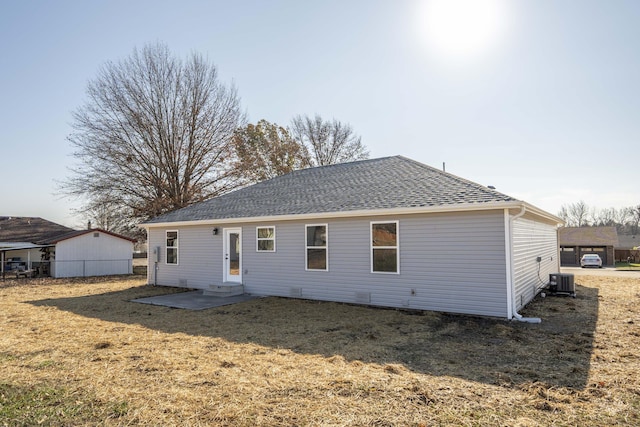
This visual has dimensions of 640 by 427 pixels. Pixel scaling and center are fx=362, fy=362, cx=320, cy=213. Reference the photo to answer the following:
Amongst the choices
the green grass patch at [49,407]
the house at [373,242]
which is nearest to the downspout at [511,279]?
the house at [373,242]

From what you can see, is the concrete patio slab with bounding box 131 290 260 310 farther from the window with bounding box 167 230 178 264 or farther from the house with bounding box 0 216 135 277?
the house with bounding box 0 216 135 277

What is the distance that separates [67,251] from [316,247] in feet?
49.7

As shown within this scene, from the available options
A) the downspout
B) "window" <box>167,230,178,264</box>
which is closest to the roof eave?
the downspout

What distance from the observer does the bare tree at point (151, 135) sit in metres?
20.8

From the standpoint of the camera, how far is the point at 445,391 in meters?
4.03

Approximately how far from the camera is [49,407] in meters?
3.59

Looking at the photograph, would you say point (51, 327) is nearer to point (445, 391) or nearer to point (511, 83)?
point (445, 391)

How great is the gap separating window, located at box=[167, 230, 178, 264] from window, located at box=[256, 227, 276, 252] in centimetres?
413

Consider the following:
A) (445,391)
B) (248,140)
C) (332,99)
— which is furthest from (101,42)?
(248,140)

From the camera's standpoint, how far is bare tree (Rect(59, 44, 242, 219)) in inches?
818

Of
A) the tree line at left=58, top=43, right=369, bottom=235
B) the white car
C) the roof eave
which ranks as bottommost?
the white car

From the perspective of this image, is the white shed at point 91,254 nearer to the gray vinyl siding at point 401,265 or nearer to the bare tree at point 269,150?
the bare tree at point 269,150

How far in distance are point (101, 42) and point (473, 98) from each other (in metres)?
12.5

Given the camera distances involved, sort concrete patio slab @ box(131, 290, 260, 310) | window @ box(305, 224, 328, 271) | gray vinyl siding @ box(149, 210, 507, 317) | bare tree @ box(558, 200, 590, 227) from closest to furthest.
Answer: gray vinyl siding @ box(149, 210, 507, 317) < concrete patio slab @ box(131, 290, 260, 310) < window @ box(305, 224, 328, 271) < bare tree @ box(558, 200, 590, 227)
